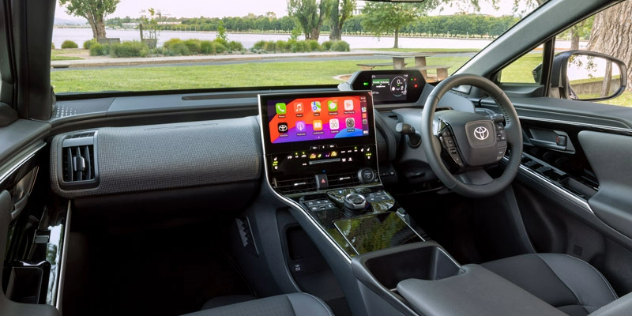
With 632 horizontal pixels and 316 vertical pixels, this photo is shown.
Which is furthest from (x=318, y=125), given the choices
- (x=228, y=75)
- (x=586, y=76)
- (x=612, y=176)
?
(x=586, y=76)

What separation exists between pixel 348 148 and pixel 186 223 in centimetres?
101

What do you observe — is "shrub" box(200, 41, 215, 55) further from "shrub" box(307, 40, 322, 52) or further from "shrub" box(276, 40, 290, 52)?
"shrub" box(307, 40, 322, 52)

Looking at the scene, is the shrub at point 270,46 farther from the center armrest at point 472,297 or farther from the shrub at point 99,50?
the center armrest at point 472,297

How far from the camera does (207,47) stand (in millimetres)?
2643

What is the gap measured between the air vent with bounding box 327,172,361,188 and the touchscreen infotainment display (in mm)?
189

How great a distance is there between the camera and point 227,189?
2.30m

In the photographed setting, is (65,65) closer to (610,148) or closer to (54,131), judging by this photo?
(54,131)

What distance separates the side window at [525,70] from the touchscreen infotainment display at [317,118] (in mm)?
1023

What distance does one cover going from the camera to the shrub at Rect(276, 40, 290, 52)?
280 cm

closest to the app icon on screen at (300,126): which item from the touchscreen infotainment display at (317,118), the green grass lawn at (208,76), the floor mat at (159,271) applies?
the touchscreen infotainment display at (317,118)

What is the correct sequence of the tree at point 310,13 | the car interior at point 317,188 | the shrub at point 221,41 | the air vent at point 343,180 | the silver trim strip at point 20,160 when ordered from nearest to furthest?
the silver trim strip at point 20,160
the car interior at point 317,188
the air vent at point 343,180
the shrub at point 221,41
the tree at point 310,13

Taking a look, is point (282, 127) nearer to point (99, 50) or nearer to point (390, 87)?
point (390, 87)

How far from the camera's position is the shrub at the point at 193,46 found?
258 centimetres

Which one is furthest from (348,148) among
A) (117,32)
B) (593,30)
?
(593,30)
